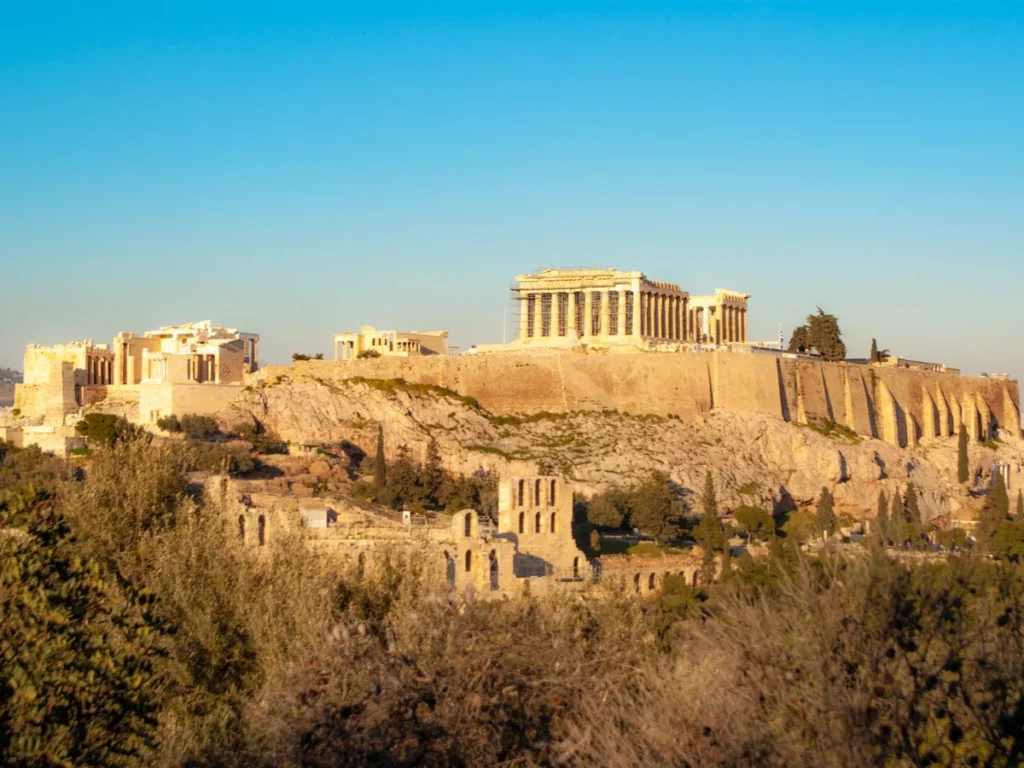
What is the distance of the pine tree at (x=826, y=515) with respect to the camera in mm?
49594

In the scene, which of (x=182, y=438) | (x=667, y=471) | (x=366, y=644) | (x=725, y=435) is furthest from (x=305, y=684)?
(x=725, y=435)

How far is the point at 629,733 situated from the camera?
16688mm

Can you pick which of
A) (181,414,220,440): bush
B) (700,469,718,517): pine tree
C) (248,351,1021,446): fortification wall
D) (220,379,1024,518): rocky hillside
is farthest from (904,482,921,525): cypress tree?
(181,414,220,440): bush

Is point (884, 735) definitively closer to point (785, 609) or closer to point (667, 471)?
point (785, 609)

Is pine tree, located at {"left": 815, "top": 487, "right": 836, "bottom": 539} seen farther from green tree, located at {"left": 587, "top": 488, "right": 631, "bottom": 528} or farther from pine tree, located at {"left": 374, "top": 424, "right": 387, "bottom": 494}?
pine tree, located at {"left": 374, "top": 424, "right": 387, "bottom": 494}

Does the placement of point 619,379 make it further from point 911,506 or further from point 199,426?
point 199,426

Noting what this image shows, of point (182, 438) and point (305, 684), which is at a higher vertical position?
point (182, 438)

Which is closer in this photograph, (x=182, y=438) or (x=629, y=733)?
(x=629, y=733)

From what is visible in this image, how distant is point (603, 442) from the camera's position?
5434 cm

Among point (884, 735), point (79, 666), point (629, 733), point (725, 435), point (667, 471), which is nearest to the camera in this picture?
point (884, 735)

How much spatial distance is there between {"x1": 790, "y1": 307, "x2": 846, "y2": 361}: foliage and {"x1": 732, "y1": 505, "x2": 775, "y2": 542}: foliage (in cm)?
2049

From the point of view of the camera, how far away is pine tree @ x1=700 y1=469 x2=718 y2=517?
4603 cm

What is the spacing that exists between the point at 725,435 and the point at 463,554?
26.8 meters

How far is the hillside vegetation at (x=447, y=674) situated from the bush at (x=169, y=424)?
27.4m
